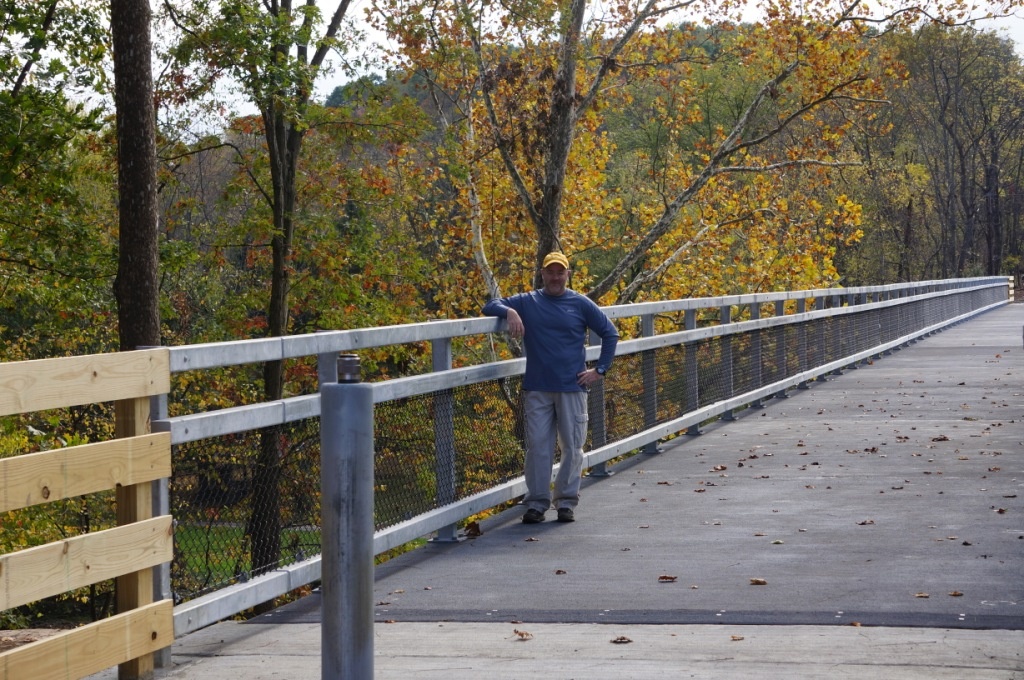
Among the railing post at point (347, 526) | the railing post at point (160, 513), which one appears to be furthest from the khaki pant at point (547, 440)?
the railing post at point (347, 526)

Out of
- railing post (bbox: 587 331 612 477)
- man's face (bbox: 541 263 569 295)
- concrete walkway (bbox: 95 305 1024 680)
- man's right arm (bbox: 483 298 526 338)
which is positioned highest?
man's face (bbox: 541 263 569 295)

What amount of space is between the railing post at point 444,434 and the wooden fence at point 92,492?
10.6 feet

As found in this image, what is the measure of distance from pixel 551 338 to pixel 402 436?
162 cm

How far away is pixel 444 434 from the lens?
9141 millimetres

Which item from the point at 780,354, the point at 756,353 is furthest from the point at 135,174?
the point at 780,354

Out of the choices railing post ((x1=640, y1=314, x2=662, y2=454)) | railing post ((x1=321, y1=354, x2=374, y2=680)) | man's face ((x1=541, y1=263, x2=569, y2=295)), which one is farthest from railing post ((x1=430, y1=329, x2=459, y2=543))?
railing post ((x1=321, y1=354, x2=374, y2=680))

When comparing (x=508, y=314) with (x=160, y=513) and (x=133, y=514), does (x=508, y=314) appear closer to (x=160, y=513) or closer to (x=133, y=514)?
(x=160, y=513)

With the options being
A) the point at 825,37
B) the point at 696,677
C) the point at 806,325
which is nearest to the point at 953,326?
the point at 825,37

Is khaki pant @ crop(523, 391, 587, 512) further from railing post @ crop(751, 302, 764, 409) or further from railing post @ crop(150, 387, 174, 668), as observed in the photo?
railing post @ crop(751, 302, 764, 409)

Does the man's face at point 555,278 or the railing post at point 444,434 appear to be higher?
the man's face at point 555,278

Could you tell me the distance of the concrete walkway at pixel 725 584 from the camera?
19.8ft

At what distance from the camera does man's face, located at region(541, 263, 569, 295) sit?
388 inches

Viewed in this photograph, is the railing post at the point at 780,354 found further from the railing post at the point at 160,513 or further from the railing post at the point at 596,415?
the railing post at the point at 160,513

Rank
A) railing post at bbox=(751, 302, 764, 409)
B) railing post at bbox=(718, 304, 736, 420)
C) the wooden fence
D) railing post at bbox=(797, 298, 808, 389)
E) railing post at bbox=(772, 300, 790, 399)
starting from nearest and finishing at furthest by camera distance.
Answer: the wooden fence
railing post at bbox=(718, 304, 736, 420)
railing post at bbox=(751, 302, 764, 409)
railing post at bbox=(772, 300, 790, 399)
railing post at bbox=(797, 298, 808, 389)
